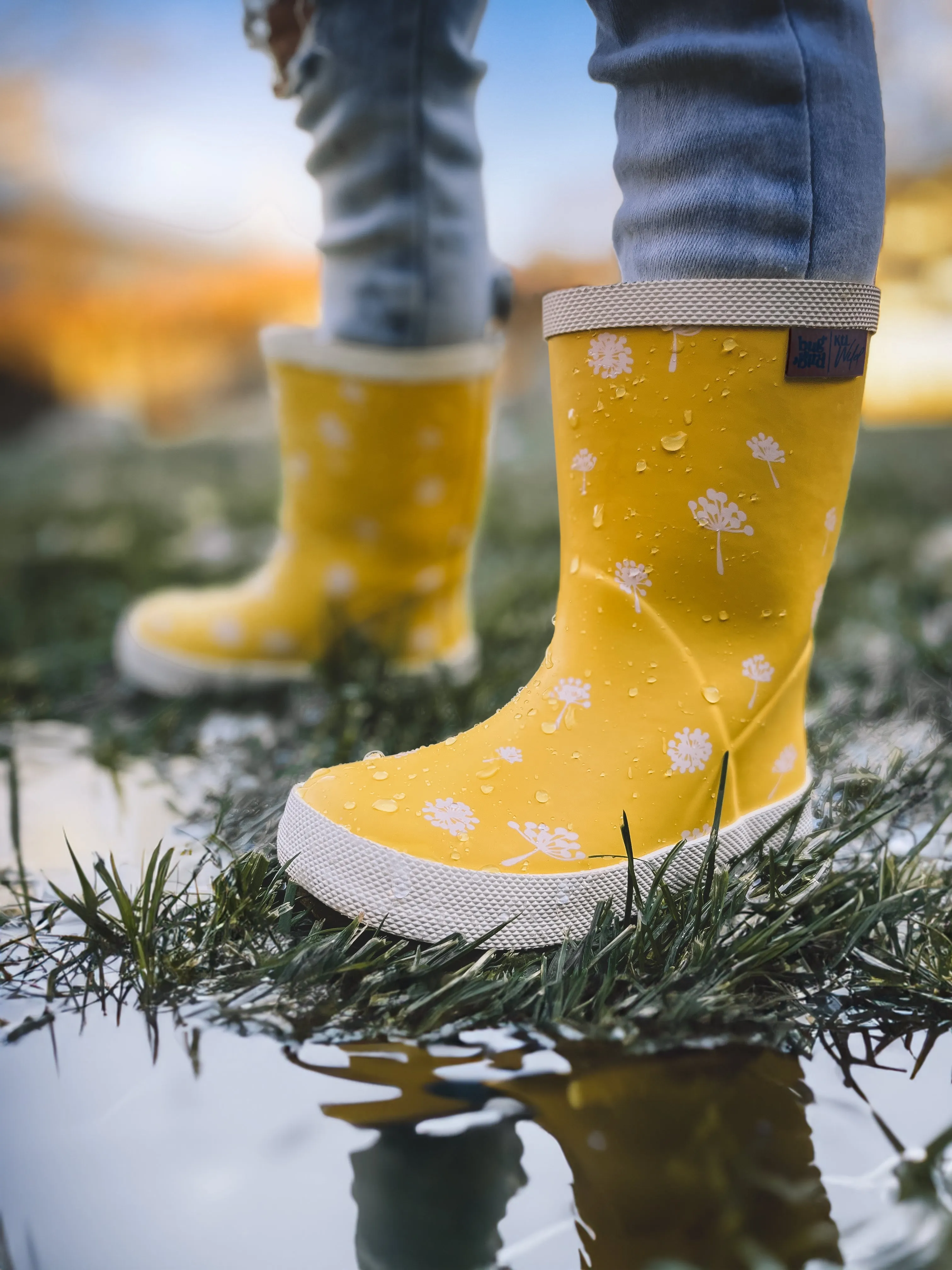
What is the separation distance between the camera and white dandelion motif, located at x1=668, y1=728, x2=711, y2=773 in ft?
2.28

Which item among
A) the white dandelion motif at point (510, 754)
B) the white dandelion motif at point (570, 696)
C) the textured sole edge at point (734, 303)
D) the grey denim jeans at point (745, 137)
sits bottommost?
the white dandelion motif at point (510, 754)

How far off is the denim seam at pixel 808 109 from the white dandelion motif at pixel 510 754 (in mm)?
408

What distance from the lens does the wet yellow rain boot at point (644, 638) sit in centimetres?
64

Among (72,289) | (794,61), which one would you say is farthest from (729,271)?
(72,289)

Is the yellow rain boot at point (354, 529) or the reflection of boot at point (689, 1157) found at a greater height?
the yellow rain boot at point (354, 529)

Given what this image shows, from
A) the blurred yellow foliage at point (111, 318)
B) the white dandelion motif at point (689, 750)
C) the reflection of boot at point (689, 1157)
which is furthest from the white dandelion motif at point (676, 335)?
the blurred yellow foliage at point (111, 318)

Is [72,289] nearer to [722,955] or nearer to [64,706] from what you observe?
[64,706]

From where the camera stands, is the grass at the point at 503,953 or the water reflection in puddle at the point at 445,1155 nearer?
→ the water reflection in puddle at the point at 445,1155

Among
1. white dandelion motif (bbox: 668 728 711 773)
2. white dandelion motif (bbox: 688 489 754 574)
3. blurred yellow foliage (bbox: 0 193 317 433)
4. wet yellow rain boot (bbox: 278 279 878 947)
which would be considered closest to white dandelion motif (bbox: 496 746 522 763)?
wet yellow rain boot (bbox: 278 279 878 947)

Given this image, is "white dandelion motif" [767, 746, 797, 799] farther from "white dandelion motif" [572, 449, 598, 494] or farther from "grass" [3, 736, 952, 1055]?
"white dandelion motif" [572, 449, 598, 494]

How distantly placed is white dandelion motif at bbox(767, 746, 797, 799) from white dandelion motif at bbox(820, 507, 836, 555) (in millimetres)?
155

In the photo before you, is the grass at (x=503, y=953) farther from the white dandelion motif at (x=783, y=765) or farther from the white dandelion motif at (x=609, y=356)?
the white dandelion motif at (x=609, y=356)

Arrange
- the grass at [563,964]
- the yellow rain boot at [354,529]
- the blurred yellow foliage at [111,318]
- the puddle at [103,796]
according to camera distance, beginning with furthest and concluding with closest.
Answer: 1. the blurred yellow foliage at [111,318]
2. the yellow rain boot at [354,529]
3. the puddle at [103,796]
4. the grass at [563,964]

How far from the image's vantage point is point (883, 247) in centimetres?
72
